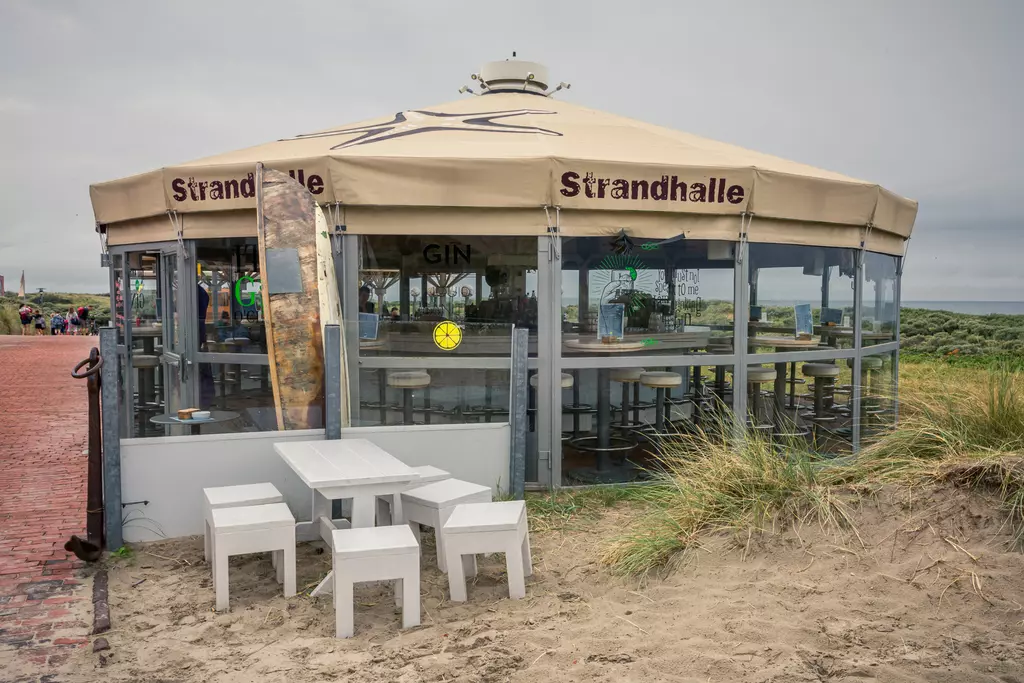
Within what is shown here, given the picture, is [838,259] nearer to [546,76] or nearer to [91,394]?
[546,76]

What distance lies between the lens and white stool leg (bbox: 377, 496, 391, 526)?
5438 millimetres

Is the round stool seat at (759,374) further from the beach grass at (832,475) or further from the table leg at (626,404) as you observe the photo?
the beach grass at (832,475)

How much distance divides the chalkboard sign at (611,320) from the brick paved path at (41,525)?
4283 millimetres

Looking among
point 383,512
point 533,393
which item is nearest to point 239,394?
point 383,512

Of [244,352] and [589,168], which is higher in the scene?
[589,168]

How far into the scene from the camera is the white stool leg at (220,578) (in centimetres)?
446

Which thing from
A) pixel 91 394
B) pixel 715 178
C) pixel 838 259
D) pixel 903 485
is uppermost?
pixel 715 178

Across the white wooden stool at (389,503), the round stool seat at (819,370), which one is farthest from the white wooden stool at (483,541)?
the round stool seat at (819,370)

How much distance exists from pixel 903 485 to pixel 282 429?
4.38 metres

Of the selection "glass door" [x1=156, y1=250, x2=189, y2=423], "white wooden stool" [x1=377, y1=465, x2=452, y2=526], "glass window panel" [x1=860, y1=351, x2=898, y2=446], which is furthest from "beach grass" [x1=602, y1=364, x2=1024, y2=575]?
"glass door" [x1=156, y1=250, x2=189, y2=423]

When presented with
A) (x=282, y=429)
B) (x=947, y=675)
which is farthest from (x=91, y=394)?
(x=947, y=675)

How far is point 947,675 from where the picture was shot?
140 inches

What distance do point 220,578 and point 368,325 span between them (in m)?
2.95

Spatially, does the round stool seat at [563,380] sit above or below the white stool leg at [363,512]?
above
